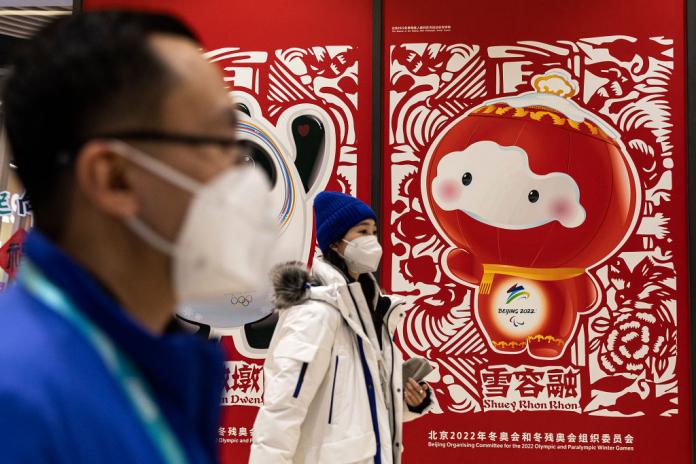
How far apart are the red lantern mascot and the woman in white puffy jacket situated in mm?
1248

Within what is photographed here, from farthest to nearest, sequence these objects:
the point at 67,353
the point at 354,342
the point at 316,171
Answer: the point at 316,171, the point at 354,342, the point at 67,353

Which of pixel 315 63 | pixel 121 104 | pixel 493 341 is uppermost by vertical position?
pixel 315 63

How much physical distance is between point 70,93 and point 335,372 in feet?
7.52

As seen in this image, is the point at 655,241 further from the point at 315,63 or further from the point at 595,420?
the point at 315,63

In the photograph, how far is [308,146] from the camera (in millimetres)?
4613

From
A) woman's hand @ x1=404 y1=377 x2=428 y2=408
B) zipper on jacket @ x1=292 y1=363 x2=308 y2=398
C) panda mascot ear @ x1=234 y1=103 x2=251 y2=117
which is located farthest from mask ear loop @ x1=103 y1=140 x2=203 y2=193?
panda mascot ear @ x1=234 y1=103 x2=251 y2=117

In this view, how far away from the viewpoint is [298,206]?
4.61 metres

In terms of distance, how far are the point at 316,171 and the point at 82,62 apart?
381cm

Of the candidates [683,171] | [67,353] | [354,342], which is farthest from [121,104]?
[683,171]

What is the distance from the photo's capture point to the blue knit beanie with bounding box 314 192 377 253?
331 cm

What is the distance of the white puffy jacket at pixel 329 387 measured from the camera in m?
2.84

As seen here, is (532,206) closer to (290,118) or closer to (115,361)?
(290,118)

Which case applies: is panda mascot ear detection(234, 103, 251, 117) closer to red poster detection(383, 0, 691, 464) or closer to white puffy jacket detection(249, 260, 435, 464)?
red poster detection(383, 0, 691, 464)

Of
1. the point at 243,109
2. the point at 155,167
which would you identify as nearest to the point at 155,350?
the point at 155,167
